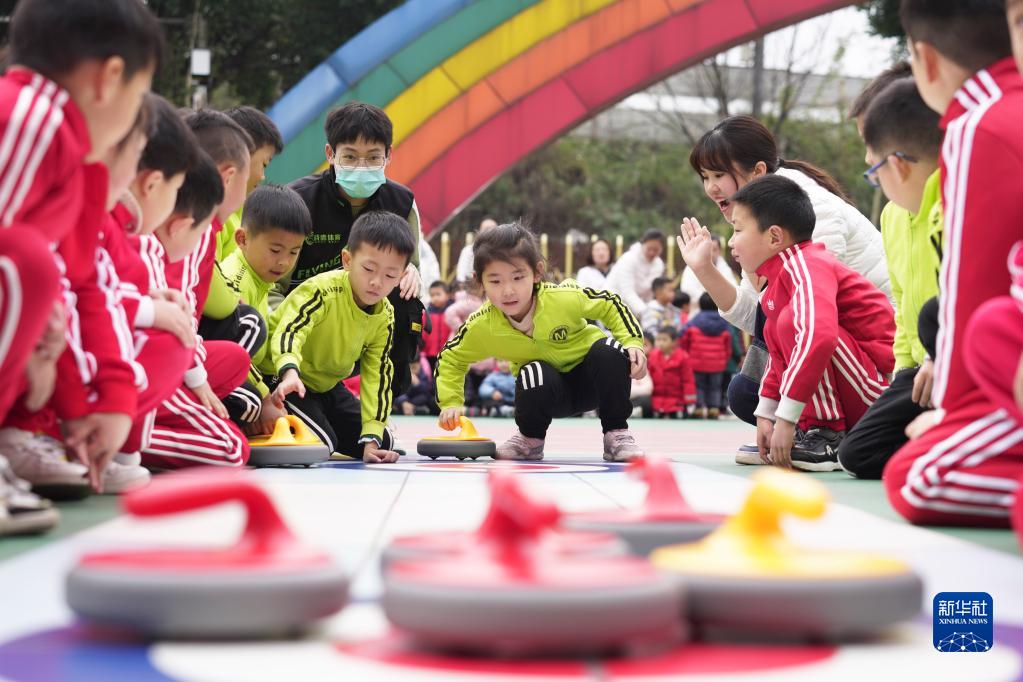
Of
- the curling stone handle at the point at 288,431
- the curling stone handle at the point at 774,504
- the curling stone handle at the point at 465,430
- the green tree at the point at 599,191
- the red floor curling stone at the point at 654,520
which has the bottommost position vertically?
Answer: the curling stone handle at the point at 465,430

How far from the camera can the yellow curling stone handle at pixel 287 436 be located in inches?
158

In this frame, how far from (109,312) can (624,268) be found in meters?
9.54

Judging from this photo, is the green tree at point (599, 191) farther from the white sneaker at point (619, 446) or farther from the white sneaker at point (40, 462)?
Result: the white sneaker at point (40, 462)

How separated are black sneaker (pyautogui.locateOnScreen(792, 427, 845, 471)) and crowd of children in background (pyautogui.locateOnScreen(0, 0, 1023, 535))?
12 millimetres

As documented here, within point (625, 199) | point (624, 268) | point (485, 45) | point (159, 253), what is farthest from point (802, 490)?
point (625, 199)

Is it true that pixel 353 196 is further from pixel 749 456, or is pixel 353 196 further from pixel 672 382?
pixel 672 382

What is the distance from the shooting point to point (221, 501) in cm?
135

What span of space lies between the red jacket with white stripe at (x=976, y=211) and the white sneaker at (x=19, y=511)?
1.72m

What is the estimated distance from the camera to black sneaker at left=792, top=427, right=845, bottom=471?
412 centimetres

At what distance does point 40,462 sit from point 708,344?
Result: 8.78 metres

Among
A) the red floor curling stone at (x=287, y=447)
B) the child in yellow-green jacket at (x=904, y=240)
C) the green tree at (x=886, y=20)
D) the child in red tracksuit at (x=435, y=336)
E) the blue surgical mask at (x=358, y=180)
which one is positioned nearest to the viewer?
the child in yellow-green jacket at (x=904, y=240)

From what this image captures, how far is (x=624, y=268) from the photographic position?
12.0 meters

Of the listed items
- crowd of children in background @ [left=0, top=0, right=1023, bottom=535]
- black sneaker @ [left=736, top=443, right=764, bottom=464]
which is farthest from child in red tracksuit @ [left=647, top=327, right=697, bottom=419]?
black sneaker @ [left=736, top=443, right=764, bottom=464]

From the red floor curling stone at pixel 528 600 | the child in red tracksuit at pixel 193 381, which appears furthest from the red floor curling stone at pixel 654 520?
the child in red tracksuit at pixel 193 381
